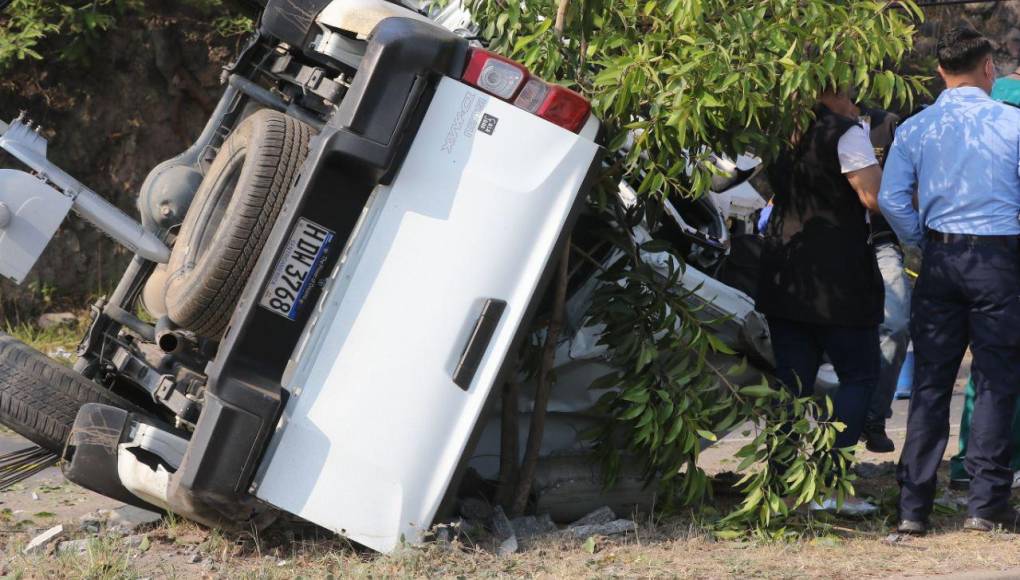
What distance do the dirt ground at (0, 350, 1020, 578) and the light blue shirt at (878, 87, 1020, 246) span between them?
1220 millimetres

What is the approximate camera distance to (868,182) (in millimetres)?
5090

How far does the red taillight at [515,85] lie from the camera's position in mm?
4012

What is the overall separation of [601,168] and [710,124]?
420 mm

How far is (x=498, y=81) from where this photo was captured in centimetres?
402

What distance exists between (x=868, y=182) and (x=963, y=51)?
2.03 ft

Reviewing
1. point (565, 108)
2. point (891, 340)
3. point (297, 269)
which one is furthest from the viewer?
point (891, 340)

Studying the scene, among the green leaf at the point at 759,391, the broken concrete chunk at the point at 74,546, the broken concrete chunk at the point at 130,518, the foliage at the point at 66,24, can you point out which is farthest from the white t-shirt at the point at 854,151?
the foliage at the point at 66,24

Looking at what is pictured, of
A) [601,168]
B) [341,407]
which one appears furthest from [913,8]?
[341,407]

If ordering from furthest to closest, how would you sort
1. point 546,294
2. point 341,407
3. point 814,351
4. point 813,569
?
point 814,351, point 546,294, point 813,569, point 341,407

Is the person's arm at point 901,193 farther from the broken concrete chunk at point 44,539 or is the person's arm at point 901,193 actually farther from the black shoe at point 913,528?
the broken concrete chunk at point 44,539

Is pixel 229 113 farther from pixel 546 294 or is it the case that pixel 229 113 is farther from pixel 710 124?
pixel 710 124

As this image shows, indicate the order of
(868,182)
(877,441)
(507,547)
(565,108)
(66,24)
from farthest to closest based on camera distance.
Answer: (66,24) < (877,441) < (868,182) < (507,547) < (565,108)

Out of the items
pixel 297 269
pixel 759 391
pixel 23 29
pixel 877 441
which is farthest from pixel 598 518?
pixel 23 29

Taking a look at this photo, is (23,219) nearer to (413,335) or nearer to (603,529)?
(413,335)
